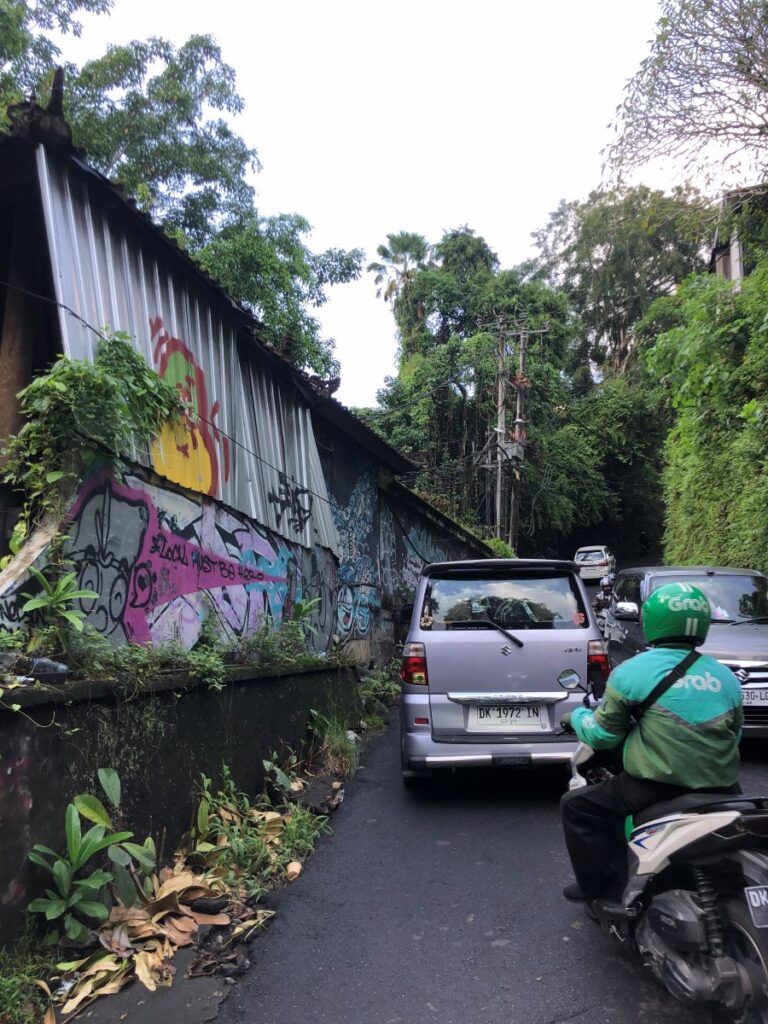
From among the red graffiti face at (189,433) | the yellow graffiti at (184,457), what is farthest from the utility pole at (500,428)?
the yellow graffiti at (184,457)

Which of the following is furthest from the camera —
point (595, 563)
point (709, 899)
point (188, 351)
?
point (595, 563)

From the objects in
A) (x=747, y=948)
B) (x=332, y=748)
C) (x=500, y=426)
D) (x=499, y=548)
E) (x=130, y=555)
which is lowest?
(x=332, y=748)

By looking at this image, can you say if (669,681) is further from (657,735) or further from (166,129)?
(166,129)

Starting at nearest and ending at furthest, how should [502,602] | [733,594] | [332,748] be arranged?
[502,602] → [332,748] → [733,594]

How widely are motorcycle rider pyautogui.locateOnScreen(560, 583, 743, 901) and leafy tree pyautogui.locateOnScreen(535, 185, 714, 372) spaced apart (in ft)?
97.4

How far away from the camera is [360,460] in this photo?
13086 millimetres

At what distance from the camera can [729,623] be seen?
24.2 ft

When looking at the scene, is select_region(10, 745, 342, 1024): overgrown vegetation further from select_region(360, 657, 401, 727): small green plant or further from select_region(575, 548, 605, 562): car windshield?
select_region(575, 548, 605, 562): car windshield

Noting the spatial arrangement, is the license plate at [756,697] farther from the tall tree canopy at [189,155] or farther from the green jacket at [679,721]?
the tall tree canopy at [189,155]

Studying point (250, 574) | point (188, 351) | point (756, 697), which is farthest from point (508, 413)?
point (188, 351)

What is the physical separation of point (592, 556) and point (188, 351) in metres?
24.6

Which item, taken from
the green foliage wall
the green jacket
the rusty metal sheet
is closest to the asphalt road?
the green jacket

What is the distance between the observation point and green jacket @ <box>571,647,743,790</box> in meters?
2.77

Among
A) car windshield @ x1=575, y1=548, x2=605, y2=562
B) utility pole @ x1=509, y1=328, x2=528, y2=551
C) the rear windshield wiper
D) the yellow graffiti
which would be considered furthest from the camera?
car windshield @ x1=575, y1=548, x2=605, y2=562
